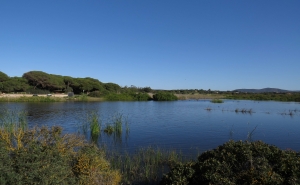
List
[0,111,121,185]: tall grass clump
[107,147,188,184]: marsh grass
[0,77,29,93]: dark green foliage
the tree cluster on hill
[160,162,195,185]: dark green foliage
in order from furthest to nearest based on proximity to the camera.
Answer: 1. the tree cluster on hill
2. [0,77,29,93]: dark green foliage
3. [107,147,188,184]: marsh grass
4. [160,162,195,185]: dark green foliage
5. [0,111,121,185]: tall grass clump

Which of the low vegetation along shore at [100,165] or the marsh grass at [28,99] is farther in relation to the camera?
the marsh grass at [28,99]

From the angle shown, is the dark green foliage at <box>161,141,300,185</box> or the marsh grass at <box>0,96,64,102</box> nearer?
the dark green foliage at <box>161,141,300,185</box>

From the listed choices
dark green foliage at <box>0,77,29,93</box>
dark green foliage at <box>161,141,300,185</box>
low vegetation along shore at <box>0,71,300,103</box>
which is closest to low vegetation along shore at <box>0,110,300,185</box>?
dark green foliage at <box>161,141,300,185</box>

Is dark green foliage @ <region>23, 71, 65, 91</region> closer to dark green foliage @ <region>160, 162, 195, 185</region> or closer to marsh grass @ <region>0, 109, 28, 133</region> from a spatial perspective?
marsh grass @ <region>0, 109, 28, 133</region>

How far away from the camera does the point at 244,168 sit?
586cm

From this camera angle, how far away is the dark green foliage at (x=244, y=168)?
5199mm

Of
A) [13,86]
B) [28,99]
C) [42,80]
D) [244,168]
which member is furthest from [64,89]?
[244,168]

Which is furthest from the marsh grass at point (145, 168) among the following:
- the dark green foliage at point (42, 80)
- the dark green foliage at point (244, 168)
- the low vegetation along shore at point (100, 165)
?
the dark green foliage at point (42, 80)

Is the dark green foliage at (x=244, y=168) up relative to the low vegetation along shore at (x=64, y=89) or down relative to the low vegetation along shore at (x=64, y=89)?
down

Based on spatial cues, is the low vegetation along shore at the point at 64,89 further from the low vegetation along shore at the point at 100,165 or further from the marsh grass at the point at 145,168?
the low vegetation along shore at the point at 100,165

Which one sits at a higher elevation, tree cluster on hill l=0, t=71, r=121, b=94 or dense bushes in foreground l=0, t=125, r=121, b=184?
tree cluster on hill l=0, t=71, r=121, b=94

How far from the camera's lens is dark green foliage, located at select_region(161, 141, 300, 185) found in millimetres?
5199

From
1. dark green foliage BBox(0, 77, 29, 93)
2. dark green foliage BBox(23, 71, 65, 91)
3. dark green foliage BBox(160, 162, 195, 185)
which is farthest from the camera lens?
dark green foliage BBox(23, 71, 65, 91)

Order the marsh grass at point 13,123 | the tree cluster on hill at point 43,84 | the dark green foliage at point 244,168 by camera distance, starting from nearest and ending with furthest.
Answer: the dark green foliage at point 244,168 → the marsh grass at point 13,123 → the tree cluster on hill at point 43,84
